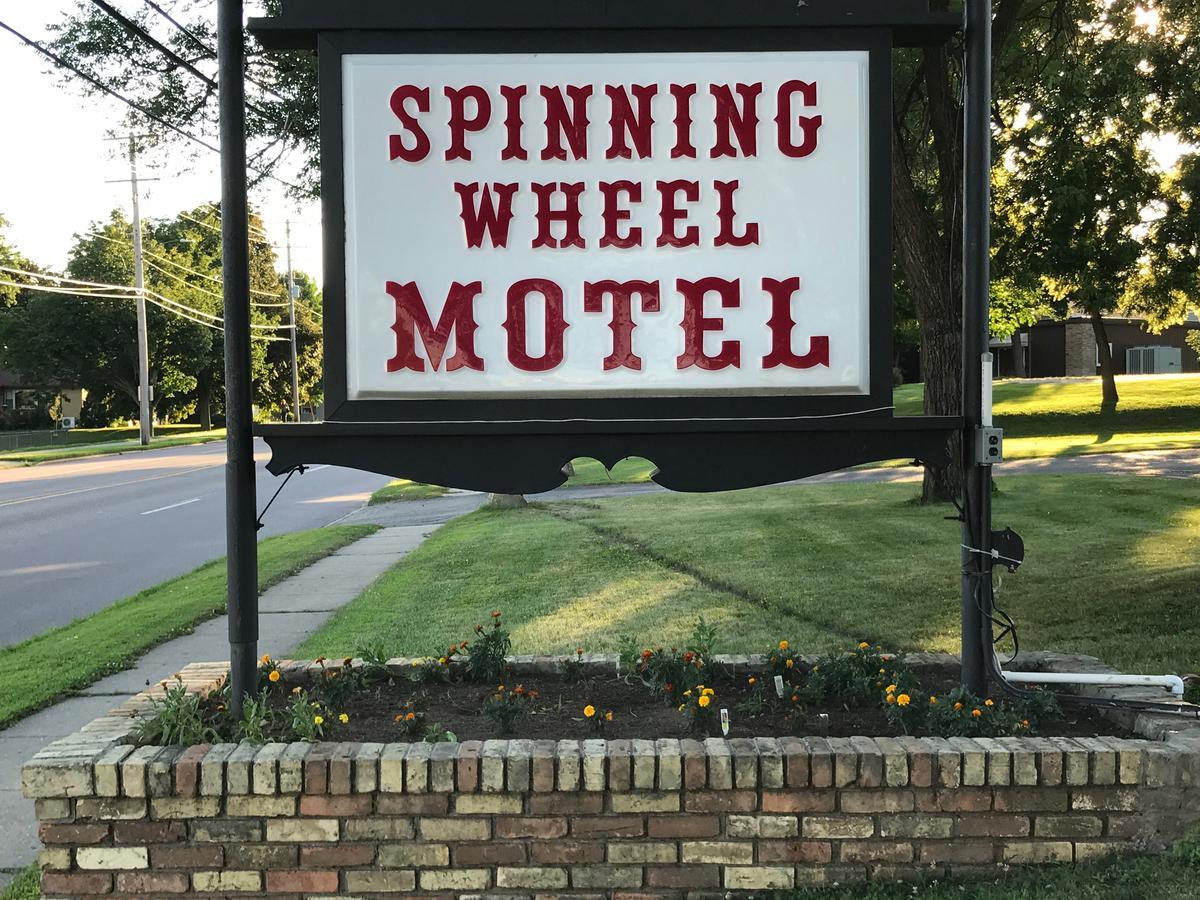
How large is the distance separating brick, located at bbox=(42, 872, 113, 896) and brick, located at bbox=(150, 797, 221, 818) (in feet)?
0.84

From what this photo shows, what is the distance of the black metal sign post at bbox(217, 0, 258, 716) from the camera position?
378 cm

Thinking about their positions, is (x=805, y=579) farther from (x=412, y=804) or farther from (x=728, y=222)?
(x=412, y=804)

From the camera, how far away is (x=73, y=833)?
3188mm

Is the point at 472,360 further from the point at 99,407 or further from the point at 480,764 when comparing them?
the point at 99,407

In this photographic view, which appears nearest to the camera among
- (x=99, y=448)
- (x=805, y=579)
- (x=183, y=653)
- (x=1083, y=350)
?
(x=183, y=653)

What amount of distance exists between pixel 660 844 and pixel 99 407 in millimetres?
64306

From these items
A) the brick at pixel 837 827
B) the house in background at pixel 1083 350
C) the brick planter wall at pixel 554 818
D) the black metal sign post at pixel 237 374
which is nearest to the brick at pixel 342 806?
the brick planter wall at pixel 554 818

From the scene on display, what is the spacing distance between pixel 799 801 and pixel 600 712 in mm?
863

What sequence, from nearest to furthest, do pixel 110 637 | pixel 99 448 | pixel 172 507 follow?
pixel 110 637 < pixel 172 507 < pixel 99 448

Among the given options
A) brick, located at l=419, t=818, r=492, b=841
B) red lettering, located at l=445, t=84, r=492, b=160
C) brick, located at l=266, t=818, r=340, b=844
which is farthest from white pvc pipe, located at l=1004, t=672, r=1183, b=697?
red lettering, located at l=445, t=84, r=492, b=160

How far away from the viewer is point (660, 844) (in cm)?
318

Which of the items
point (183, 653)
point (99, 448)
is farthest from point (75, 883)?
point (99, 448)

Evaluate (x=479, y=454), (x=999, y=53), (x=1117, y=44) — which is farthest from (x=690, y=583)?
(x=1117, y=44)

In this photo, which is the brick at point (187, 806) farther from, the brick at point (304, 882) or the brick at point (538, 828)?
the brick at point (538, 828)
